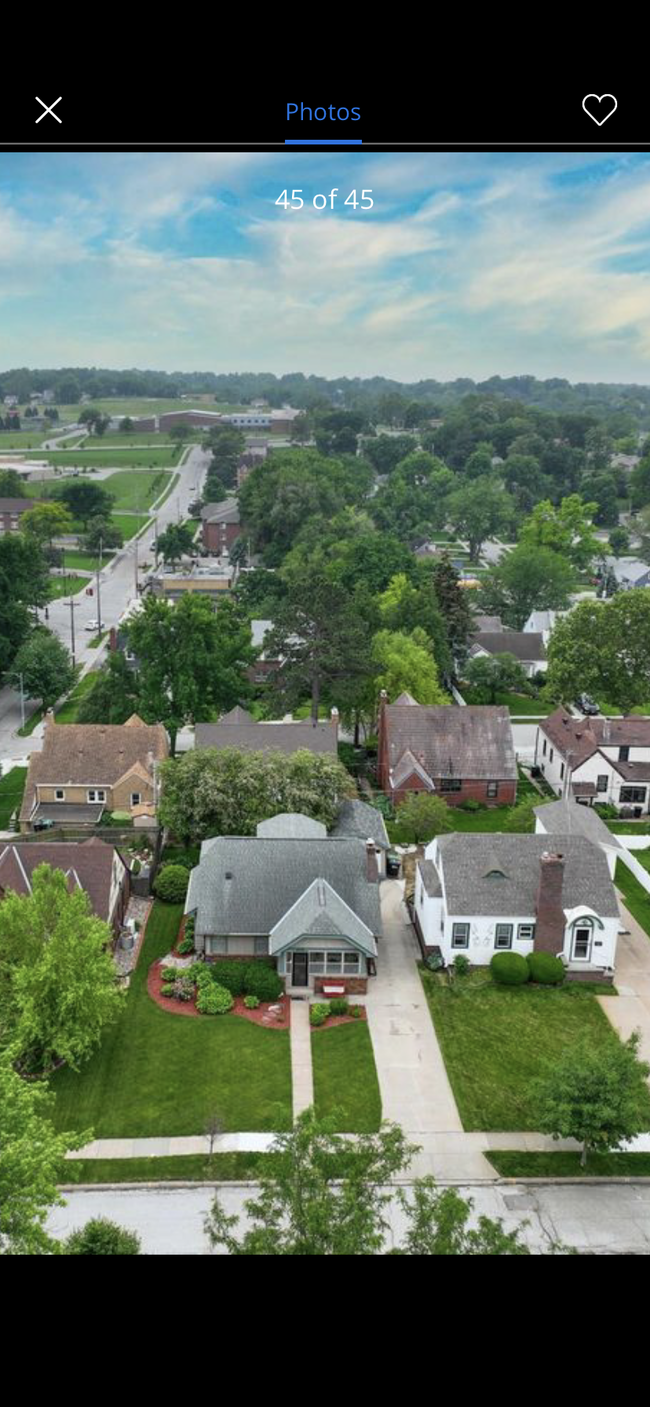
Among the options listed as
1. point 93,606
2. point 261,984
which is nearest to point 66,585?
point 93,606

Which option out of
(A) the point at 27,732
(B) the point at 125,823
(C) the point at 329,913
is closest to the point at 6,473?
(A) the point at 27,732

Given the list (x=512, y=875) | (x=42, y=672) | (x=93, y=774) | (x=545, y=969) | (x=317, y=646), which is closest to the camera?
(x=545, y=969)

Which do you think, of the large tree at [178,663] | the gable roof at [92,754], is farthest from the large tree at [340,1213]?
the large tree at [178,663]

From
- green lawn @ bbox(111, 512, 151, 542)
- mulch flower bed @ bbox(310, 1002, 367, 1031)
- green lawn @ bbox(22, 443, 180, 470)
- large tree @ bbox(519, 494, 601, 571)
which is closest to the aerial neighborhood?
mulch flower bed @ bbox(310, 1002, 367, 1031)

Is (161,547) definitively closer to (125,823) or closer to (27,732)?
(27,732)

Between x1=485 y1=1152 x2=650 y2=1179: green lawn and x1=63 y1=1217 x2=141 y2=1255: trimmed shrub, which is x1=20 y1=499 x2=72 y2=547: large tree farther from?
x1=63 y1=1217 x2=141 y2=1255: trimmed shrub

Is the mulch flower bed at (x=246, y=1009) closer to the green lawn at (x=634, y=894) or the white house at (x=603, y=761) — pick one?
the green lawn at (x=634, y=894)

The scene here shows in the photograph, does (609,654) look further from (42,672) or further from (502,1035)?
(42,672)
